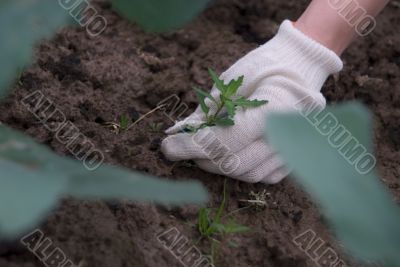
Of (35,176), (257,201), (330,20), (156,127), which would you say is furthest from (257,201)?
(35,176)

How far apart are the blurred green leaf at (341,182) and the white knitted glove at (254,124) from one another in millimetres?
745

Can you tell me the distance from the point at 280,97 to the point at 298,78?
12 cm

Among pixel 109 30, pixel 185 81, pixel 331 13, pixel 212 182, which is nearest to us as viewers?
pixel 212 182

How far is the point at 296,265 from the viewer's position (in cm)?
118

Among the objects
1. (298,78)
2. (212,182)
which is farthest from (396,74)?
(212,182)

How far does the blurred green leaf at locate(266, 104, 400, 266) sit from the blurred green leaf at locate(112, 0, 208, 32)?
1.26 metres

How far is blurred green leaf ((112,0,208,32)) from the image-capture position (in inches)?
64.8

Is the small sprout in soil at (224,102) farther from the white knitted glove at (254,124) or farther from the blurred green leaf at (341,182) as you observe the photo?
the blurred green leaf at (341,182)

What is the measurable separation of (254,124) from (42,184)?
79 centimetres

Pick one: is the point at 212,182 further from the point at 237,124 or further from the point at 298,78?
the point at 298,78

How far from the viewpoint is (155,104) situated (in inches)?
59.6

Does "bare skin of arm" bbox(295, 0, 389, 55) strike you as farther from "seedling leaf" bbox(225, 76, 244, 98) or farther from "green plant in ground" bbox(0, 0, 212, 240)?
"green plant in ground" bbox(0, 0, 212, 240)


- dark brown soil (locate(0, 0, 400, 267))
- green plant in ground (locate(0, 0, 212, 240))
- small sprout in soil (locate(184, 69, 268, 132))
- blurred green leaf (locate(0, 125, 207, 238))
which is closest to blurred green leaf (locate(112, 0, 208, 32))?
dark brown soil (locate(0, 0, 400, 267))

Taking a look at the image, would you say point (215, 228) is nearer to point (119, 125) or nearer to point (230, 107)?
point (230, 107)
